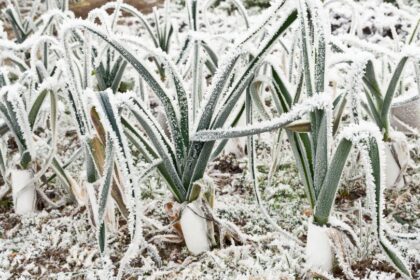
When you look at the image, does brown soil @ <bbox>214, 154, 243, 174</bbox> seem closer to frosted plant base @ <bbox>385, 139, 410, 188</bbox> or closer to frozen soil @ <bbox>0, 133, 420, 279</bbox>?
frozen soil @ <bbox>0, 133, 420, 279</bbox>

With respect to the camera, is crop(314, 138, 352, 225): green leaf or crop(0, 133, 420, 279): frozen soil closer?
crop(314, 138, 352, 225): green leaf

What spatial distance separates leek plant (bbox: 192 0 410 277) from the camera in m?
1.14

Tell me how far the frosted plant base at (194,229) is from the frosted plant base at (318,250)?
30 centimetres

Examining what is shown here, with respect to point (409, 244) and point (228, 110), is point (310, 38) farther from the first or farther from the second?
point (409, 244)

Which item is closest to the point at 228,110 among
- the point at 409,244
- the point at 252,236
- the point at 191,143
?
the point at 191,143

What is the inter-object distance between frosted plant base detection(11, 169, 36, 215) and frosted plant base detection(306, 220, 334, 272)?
3.34 ft

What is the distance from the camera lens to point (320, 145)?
121cm

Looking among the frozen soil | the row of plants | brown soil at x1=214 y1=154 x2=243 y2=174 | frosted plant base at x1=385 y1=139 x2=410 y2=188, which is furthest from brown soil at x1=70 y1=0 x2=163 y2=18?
frosted plant base at x1=385 y1=139 x2=410 y2=188

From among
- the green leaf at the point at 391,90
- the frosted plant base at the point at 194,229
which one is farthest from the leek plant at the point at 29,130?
the green leaf at the point at 391,90

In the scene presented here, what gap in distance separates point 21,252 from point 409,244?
3.92 ft

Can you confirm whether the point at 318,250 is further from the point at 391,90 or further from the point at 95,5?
the point at 95,5

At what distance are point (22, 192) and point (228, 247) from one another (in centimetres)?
79

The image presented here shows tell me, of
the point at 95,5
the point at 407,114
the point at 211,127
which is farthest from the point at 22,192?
the point at 95,5

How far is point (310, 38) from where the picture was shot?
1230 mm
